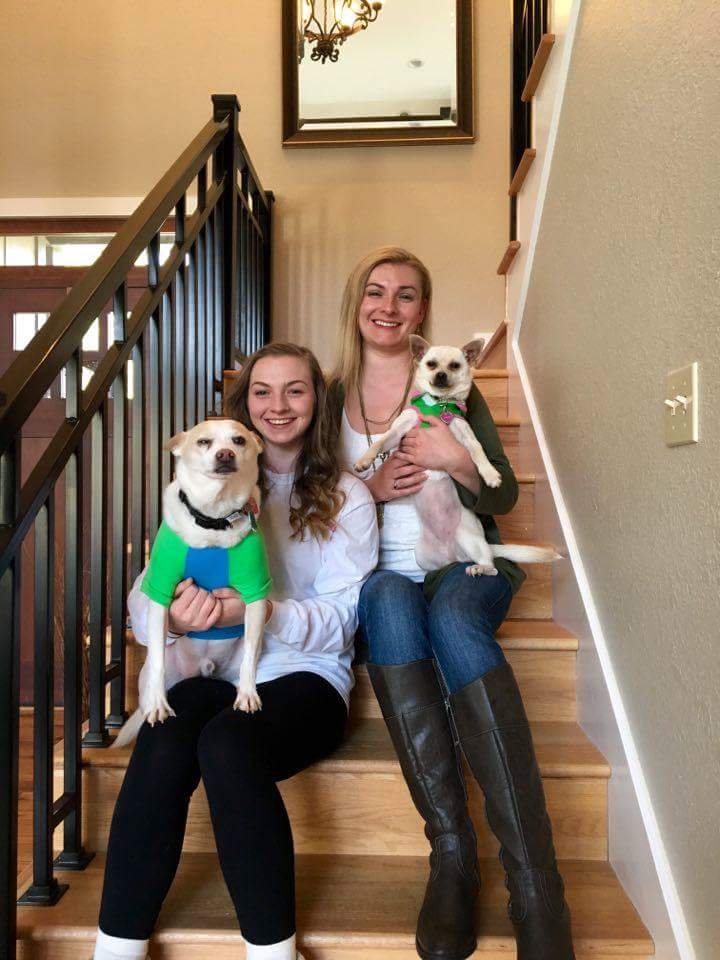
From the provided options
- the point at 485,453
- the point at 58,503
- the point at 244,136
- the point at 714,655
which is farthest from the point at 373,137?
the point at 714,655

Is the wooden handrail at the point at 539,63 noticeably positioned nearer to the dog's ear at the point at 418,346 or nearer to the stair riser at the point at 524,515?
the dog's ear at the point at 418,346

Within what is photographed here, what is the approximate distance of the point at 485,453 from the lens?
1.74 meters

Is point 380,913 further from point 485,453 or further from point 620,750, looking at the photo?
point 485,453

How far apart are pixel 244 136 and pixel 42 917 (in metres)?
3.73

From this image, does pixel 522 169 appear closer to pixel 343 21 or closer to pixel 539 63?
pixel 539 63

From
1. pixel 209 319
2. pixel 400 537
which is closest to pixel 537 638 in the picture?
pixel 400 537

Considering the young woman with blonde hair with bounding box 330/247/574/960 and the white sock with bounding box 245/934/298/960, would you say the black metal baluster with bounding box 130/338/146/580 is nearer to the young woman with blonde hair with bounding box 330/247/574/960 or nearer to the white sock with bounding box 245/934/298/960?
the young woman with blonde hair with bounding box 330/247/574/960

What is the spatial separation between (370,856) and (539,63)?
2131mm

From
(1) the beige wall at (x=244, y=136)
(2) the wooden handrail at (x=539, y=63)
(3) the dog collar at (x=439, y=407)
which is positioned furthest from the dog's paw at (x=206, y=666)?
(1) the beige wall at (x=244, y=136)

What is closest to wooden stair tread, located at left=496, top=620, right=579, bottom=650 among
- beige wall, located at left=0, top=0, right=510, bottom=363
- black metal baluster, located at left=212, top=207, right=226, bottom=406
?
black metal baluster, located at left=212, top=207, right=226, bottom=406

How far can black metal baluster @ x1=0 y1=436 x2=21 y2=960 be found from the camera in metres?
1.11

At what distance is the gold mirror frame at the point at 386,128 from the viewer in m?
3.87

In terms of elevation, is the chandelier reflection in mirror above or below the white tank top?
above

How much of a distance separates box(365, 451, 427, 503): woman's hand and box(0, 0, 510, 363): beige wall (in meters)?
2.38
